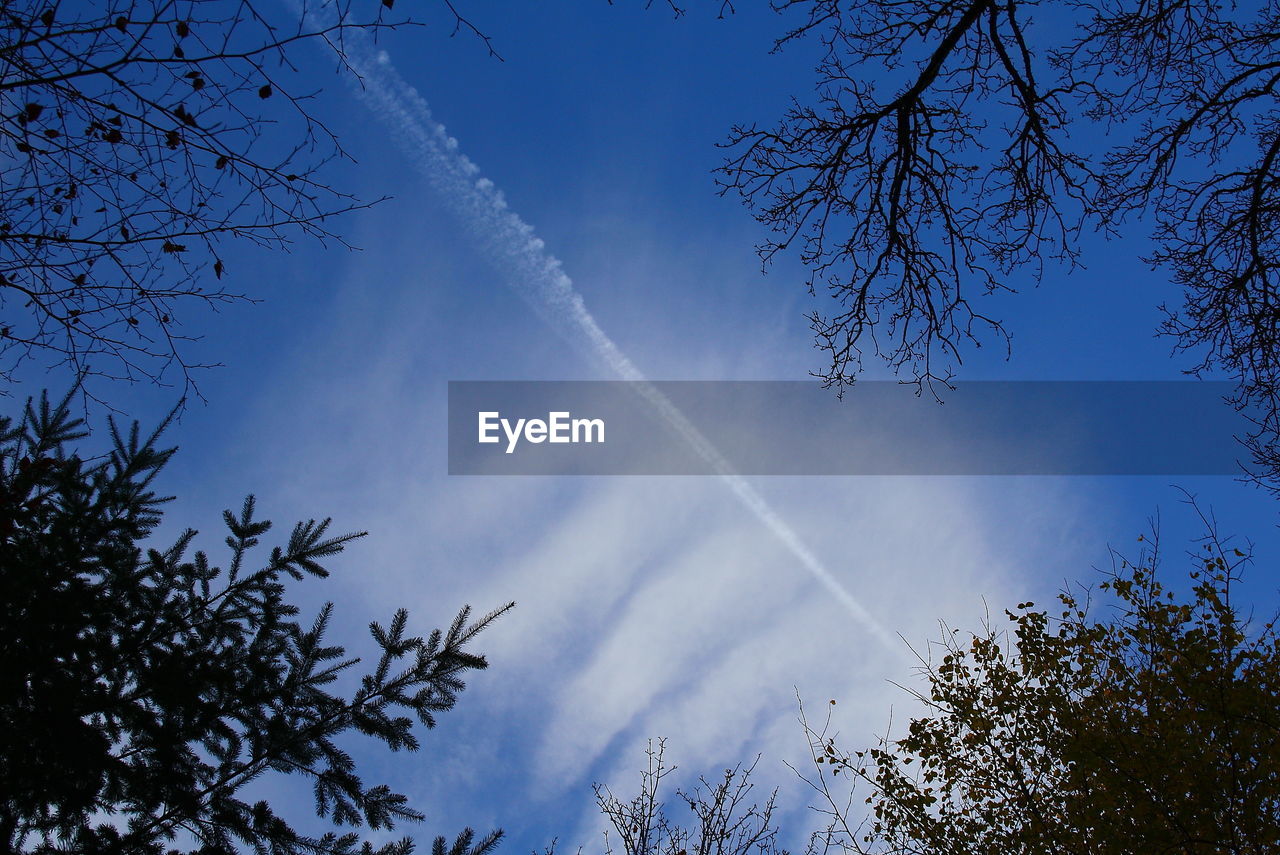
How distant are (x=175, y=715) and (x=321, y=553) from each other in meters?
1.40

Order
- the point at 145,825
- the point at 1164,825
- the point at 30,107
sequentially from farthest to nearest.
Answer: the point at 1164,825
the point at 145,825
the point at 30,107

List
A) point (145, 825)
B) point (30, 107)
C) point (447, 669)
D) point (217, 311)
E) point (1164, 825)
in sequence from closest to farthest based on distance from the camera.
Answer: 1. point (30, 107)
2. point (217, 311)
3. point (145, 825)
4. point (447, 669)
5. point (1164, 825)

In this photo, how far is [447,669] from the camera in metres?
4.98

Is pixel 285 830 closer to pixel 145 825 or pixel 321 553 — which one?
pixel 145 825

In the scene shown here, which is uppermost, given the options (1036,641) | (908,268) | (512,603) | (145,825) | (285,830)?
(1036,641)

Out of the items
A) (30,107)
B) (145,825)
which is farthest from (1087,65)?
(145,825)

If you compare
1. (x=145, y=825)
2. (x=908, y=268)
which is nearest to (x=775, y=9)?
(x=908, y=268)

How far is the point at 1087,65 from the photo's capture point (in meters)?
5.15

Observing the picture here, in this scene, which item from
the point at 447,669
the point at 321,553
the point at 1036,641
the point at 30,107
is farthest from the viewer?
the point at 1036,641

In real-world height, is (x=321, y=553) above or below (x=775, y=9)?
below

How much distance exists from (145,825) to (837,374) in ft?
18.9

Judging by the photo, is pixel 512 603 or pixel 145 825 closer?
pixel 145 825

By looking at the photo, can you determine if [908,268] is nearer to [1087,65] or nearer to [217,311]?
[1087,65]

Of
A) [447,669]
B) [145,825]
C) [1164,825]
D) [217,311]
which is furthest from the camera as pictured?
[1164,825]
